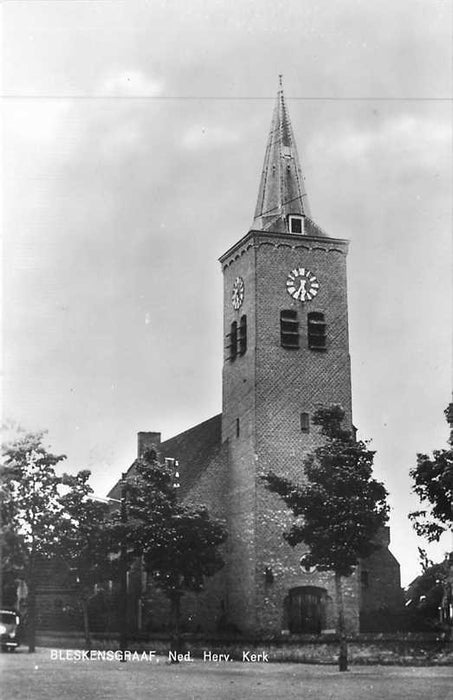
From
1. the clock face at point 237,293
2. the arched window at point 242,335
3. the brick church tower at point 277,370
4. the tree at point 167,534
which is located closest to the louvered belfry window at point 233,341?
the brick church tower at point 277,370

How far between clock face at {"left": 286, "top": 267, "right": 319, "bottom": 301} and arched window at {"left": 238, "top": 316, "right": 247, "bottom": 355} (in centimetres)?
228

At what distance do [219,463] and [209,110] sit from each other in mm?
18355

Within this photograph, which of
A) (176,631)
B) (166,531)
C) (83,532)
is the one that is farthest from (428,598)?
(83,532)

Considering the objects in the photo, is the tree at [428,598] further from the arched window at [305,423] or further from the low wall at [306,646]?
the arched window at [305,423]

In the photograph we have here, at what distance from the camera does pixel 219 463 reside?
41.2m

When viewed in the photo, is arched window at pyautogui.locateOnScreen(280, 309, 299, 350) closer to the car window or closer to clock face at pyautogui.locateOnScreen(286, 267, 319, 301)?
clock face at pyautogui.locateOnScreen(286, 267, 319, 301)

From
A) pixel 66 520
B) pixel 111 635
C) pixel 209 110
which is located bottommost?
pixel 111 635

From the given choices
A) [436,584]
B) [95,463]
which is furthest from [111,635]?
[436,584]

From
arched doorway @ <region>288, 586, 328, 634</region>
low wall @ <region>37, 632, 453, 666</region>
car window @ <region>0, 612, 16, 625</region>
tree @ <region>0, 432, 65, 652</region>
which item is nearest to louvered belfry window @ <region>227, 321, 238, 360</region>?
arched doorway @ <region>288, 586, 328, 634</region>

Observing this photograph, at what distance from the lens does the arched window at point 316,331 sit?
40.8 metres

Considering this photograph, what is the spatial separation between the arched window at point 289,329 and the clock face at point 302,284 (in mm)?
774

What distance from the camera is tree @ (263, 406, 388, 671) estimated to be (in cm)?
2936

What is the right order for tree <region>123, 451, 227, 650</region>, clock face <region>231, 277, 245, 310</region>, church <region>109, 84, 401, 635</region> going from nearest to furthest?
1. tree <region>123, 451, 227, 650</region>
2. church <region>109, 84, 401, 635</region>
3. clock face <region>231, 277, 245, 310</region>

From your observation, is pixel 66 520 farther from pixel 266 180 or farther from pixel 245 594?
pixel 266 180
